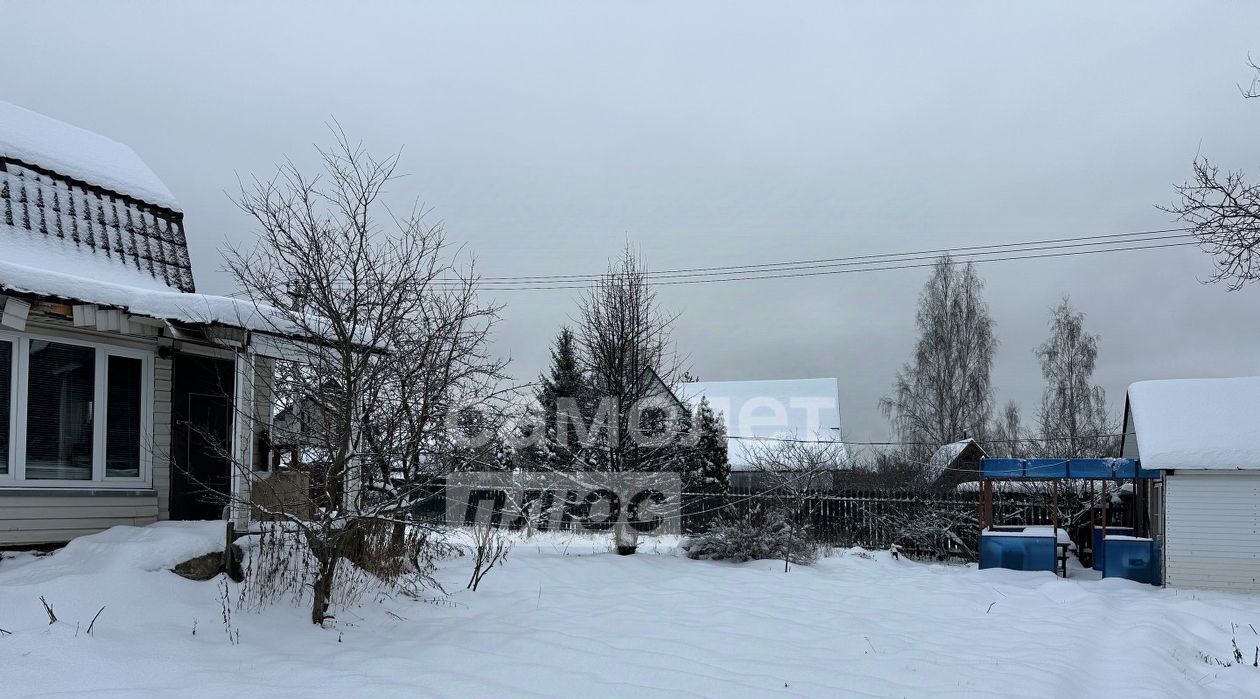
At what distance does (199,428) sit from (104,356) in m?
1.32

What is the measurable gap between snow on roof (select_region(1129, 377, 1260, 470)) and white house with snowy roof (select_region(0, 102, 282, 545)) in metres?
14.1

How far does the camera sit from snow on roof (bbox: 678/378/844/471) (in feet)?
107

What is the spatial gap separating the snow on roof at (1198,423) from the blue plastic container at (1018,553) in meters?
2.22

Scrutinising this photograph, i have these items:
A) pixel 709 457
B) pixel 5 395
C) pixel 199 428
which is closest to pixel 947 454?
pixel 709 457

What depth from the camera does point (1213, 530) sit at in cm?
1466

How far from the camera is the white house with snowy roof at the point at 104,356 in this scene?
354 inches

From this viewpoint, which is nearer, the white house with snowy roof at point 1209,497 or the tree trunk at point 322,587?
the tree trunk at point 322,587

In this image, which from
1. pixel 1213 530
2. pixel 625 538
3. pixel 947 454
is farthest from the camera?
pixel 947 454

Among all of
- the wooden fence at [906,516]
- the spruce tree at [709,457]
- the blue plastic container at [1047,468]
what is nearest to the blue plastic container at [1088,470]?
the blue plastic container at [1047,468]

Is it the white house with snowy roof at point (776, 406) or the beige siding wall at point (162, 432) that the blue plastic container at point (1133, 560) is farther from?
the white house with snowy roof at point (776, 406)

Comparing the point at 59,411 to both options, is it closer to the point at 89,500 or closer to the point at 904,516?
the point at 89,500

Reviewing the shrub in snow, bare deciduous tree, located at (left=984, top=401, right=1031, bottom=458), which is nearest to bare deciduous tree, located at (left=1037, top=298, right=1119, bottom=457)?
bare deciduous tree, located at (left=984, top=401, right=1031, bottom=458)

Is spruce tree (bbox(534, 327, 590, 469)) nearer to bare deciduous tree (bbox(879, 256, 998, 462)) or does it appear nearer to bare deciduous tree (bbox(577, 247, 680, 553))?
bare deciduous tree (bbox(577, 247, 680, 553))

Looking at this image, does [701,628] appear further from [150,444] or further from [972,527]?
[972,527]
